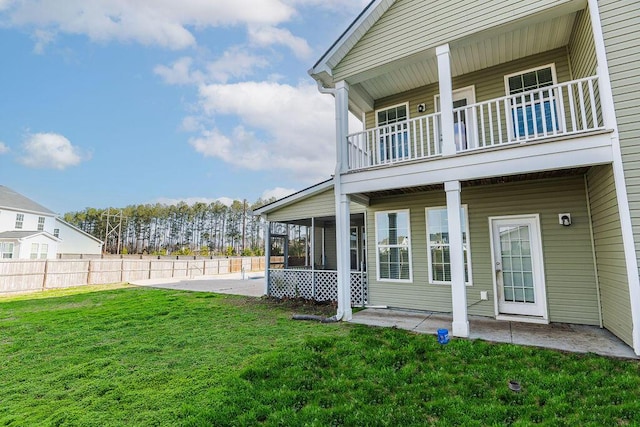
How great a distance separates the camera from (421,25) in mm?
6234

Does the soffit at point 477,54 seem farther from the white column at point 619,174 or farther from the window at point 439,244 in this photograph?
the window at point 439,244

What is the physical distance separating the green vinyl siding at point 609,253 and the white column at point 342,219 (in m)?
4.57

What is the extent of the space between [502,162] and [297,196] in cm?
585

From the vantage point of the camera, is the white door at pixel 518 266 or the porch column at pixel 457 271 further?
the white door at pixel 518 266

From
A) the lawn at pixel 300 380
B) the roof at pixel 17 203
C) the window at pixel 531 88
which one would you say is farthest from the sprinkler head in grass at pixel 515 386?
the roof at pixel 17 203

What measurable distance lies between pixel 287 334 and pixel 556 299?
5.47m

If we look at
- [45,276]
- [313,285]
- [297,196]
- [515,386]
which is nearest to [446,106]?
[515,386]

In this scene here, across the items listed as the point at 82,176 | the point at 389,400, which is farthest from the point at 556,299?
the point at 82,176

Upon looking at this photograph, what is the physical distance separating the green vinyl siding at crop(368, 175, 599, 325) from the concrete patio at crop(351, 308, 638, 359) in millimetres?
354

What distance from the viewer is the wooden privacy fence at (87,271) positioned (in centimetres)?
1366

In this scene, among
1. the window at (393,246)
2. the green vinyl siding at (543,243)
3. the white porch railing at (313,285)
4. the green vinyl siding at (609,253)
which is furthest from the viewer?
the white porch railing at (313,285)

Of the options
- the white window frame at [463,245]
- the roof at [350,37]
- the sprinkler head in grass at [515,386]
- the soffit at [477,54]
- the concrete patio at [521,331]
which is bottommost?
the sprinkler head in grass at [515,386]

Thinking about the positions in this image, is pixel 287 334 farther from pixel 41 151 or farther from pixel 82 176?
pixel 41 151

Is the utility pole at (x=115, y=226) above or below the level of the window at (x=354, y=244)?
above
